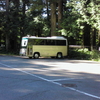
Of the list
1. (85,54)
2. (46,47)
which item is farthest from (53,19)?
(85,54)

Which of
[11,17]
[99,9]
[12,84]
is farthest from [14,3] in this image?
[12,84]

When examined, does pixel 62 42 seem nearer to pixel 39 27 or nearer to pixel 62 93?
pixel 39 27

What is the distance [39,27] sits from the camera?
101 feet

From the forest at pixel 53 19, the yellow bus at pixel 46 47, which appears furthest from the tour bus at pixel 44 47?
the forest at pixel 53 19

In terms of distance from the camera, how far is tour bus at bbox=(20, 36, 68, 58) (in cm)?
2260

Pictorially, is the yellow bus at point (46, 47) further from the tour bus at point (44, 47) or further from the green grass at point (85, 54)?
the green grass at point (85, 54)

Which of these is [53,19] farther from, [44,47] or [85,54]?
[85,54]

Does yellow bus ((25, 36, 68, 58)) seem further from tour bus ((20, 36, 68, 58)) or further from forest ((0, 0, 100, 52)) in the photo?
forest ((0, 0, 100, 52))

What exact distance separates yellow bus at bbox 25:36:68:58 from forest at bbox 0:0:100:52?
2.04m

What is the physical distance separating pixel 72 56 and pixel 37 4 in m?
11.0

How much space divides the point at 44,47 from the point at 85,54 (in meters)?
6.82

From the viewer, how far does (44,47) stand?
928 inches

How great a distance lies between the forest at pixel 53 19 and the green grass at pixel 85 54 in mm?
2241

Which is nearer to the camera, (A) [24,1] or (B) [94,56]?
(B) [94,56]
